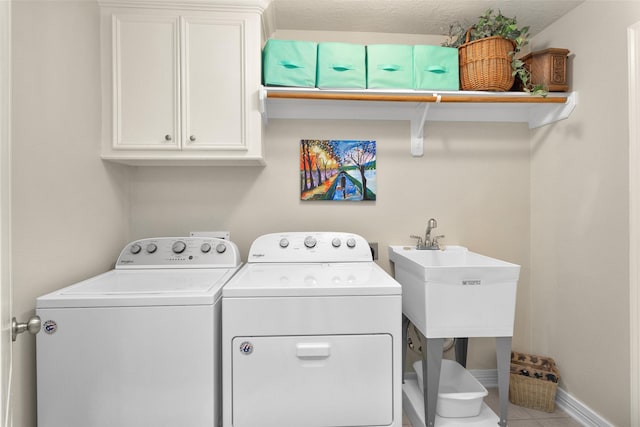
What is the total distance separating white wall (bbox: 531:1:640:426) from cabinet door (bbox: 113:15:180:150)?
2231 mm

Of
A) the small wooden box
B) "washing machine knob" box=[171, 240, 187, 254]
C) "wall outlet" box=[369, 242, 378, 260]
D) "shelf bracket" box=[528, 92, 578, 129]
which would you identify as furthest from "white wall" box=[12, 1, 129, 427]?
"shelf bracket" box=[528, 92, 578, 129]

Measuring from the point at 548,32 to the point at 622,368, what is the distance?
1.98 m

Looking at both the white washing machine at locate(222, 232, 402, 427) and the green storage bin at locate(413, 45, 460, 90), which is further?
the green storage bin at locate(413, 45, 460, 90)

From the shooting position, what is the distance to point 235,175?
2271 millimetres

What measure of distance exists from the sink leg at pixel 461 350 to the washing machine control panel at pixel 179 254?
1.45 meters

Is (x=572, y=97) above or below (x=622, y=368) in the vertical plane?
above

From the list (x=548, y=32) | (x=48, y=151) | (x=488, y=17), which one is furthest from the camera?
(x=548, y=32)

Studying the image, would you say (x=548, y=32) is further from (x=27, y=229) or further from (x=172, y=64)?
(x=27, y=229)

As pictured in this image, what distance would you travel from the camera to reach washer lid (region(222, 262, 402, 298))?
55.1 inches

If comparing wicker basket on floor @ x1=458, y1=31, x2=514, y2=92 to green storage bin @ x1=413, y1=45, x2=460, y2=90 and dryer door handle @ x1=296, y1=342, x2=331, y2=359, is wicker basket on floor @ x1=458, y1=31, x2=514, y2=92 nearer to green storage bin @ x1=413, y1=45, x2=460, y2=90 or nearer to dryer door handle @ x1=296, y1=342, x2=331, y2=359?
green storage bin @ x1=413, y1=45, x2=460, y2=90

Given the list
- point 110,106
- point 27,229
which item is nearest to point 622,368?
point 27,229

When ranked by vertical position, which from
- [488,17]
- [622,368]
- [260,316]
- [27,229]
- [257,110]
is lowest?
[622,368]

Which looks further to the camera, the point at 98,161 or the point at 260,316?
the point at 98,161

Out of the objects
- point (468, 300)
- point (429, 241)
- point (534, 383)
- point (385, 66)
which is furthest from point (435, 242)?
point (385, 66)
